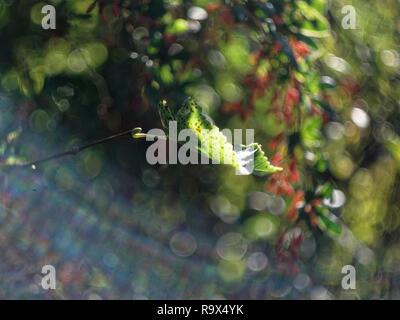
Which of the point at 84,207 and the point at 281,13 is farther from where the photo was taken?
the point at 84,207

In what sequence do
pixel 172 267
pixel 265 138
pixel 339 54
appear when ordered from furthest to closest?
1. pixel 172 267
2. pixel 265 138
3. pixel 339 54

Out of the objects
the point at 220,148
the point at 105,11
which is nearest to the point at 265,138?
the point at 105,11

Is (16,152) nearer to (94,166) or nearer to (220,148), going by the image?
(94,166)

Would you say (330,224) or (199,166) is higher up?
(330,224)

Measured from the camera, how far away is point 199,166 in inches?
70.7

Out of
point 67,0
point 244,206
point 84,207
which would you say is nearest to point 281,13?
point 67,0

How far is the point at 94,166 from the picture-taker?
1.63m

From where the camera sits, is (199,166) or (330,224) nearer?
(330,224)

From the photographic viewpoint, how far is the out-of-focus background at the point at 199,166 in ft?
3.86

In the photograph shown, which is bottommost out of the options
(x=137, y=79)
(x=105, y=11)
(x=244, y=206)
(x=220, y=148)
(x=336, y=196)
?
(x=244, y=206)

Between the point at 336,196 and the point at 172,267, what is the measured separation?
2.83 feet

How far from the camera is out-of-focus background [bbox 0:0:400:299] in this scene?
1177mm

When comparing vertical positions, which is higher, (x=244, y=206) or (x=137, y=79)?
(x=137, y=79)

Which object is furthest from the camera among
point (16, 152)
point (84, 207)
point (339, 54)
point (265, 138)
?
A: point (265, 138)
